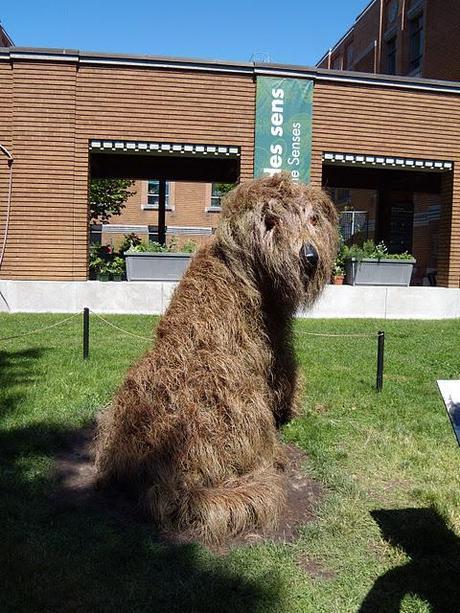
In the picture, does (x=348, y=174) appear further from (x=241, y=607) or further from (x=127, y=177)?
(x=241, y=607)

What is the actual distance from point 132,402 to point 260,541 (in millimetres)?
1057

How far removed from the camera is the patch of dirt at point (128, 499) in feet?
9.96

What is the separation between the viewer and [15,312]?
11.5 m

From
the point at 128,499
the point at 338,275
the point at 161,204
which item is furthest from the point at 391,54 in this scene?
the point at 128,499

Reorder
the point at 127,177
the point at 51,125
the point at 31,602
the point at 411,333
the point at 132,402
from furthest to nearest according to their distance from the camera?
the point at 127,177 → the point at 51,125 → the point at 411,333 → the point at 132,402 → the point at 31,602

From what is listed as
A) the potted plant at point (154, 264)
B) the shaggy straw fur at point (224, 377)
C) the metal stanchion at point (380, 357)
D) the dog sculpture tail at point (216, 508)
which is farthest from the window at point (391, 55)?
the dog sculpture tail at point (216, 508)

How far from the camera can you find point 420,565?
9.30 ft

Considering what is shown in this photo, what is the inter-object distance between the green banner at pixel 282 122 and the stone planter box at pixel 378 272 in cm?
234

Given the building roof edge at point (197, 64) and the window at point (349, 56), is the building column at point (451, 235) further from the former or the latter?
the window at point (349, 56)

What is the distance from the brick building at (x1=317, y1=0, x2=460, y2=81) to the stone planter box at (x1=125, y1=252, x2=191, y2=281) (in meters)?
16.7

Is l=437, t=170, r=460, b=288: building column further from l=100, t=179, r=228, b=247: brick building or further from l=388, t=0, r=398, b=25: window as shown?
l=100, t=179, r=228, b=247: brick building

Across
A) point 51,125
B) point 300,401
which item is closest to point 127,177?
point 51,125

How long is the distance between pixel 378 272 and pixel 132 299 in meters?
5.61

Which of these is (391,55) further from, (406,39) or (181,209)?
(181,209)
